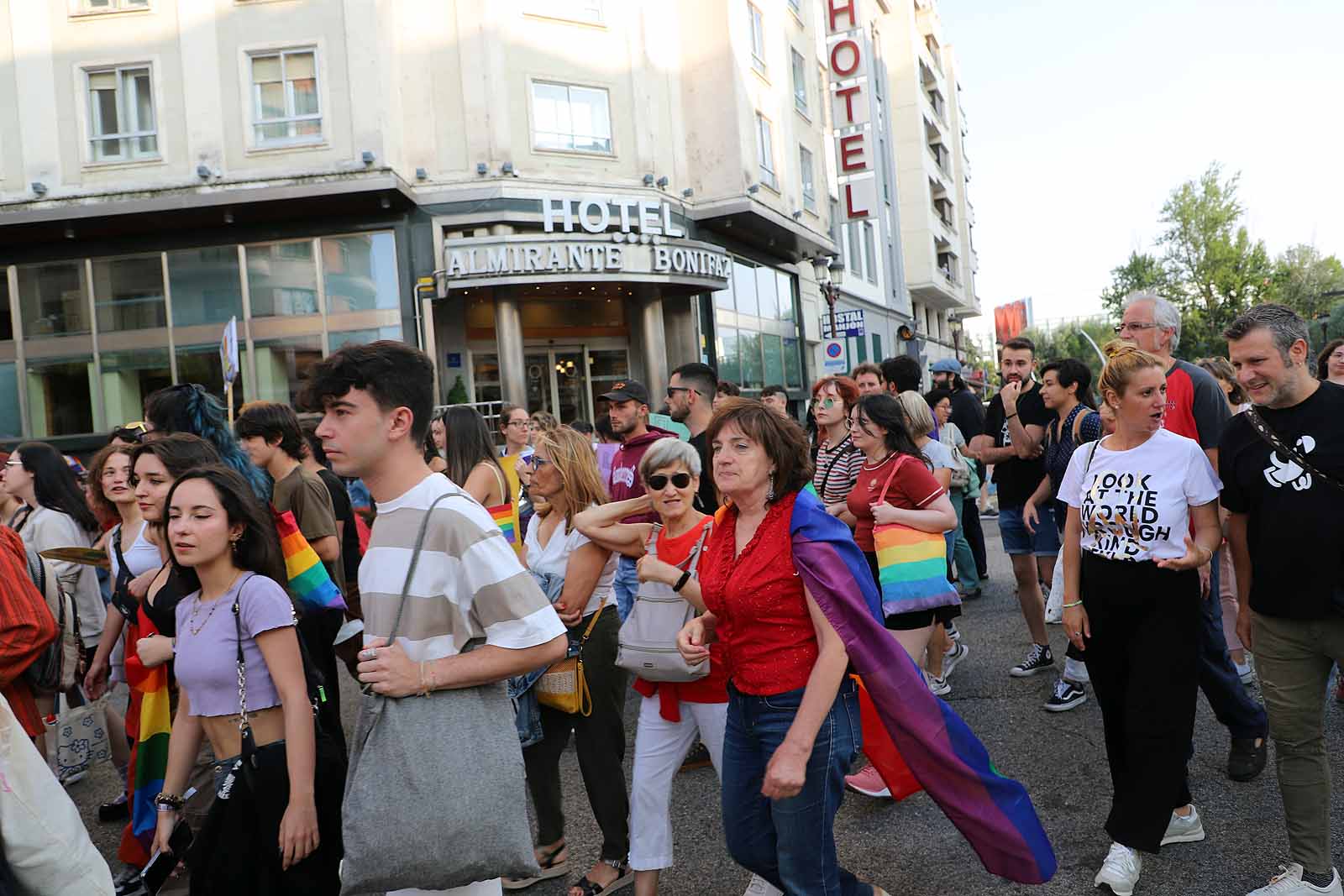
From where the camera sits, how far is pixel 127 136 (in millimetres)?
17641

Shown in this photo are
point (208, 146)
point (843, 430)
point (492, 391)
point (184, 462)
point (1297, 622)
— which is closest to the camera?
point (1297, 622)

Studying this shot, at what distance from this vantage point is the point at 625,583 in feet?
15.0

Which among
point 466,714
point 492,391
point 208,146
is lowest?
point 466,714

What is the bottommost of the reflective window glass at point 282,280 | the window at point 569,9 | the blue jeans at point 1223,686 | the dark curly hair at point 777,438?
the blue jeans at point 1223,686

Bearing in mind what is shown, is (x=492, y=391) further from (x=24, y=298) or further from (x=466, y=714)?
(x=466, y=714)

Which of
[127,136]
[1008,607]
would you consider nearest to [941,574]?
[1008,607]

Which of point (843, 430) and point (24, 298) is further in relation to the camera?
point (24, 298)

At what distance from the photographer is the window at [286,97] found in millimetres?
17609

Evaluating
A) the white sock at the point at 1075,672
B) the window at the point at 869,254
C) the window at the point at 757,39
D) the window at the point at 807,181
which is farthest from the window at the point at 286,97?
the window at the point at 869,254

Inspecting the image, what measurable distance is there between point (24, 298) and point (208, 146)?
17.0 feet

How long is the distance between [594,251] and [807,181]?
1065 cm

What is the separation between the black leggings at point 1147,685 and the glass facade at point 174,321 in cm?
1622

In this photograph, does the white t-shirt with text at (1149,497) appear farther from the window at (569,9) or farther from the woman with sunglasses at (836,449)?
the window at (569,9)

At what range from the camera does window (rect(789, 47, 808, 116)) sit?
26047 mm
